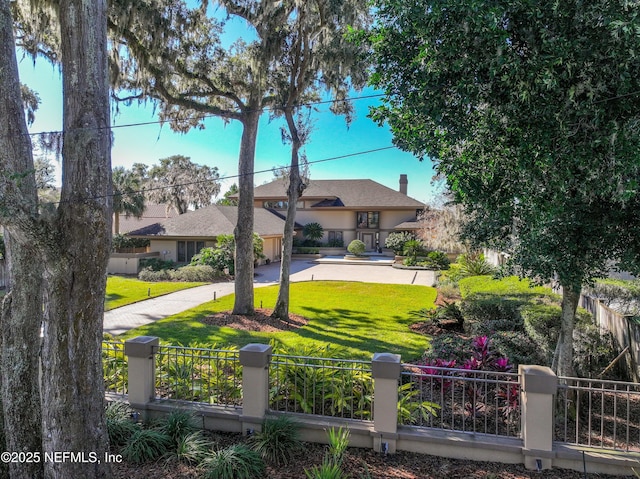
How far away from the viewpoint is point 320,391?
19.4ft

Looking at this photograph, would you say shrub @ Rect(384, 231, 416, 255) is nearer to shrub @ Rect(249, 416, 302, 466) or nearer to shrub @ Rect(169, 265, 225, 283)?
shrub @ Rect(169, 265, 225, 283)

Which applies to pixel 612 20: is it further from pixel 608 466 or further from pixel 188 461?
pixel 188 461

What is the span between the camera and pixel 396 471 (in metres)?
4.59

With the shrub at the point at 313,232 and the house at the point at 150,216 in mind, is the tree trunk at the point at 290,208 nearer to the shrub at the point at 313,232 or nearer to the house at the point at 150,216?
the house at the point at 150,216

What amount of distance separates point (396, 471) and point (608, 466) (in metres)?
2.45

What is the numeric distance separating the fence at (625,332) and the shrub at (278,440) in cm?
614

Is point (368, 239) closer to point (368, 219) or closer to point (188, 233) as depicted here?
point (368, 219)

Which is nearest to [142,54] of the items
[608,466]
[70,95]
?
[70,95]

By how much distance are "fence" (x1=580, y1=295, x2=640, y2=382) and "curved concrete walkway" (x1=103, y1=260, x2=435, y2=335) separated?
12131mm

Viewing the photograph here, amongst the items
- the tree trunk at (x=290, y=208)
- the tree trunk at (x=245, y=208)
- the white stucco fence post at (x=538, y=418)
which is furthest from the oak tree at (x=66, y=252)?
the tree trunk at (x=245, y=208)

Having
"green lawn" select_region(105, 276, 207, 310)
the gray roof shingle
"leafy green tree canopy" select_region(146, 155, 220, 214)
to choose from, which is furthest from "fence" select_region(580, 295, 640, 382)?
"leafy green tree canopy" select_region(146, 155, 220, 214)

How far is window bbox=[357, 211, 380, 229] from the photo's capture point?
40.6 m

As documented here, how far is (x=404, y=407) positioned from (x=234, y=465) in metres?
2.50

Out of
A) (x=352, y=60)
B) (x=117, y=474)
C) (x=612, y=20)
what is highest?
(x=352, y=60)
